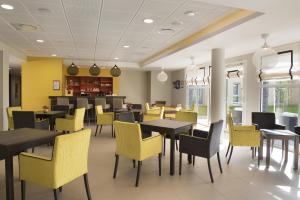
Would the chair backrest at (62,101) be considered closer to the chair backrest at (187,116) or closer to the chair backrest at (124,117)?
the chair backrest at (124,117)

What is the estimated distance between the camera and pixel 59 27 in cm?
511

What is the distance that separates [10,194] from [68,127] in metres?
3.24

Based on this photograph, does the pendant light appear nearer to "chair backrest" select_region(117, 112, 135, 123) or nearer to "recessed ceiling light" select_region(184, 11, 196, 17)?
"recessed ceiling light" select_region(184, 11, 196, 17)

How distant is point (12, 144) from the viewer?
2475mm

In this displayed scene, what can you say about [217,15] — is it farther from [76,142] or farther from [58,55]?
[58,55]

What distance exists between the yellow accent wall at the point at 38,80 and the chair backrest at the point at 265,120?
292 inches

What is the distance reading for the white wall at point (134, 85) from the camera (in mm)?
12695

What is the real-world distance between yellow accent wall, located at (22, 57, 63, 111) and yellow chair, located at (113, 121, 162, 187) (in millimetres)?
6736

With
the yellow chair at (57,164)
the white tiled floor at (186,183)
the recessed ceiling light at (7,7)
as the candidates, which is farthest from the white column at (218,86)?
the recessed ceiling light at (7,7)

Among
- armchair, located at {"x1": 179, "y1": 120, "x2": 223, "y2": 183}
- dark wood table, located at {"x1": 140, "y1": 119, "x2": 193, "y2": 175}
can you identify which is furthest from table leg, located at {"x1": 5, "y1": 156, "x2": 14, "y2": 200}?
armchair, located at {"x1": 179, "y1": 120, "x2": 223, "y2": 183}

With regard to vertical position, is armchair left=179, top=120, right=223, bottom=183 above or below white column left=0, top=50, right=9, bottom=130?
below

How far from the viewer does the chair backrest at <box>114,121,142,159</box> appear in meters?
3.30

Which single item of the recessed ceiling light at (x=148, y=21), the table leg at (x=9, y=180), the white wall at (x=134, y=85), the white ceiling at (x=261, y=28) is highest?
the recessed ceiling light at (x=148, y=21)

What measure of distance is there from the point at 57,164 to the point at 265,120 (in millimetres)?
4789
